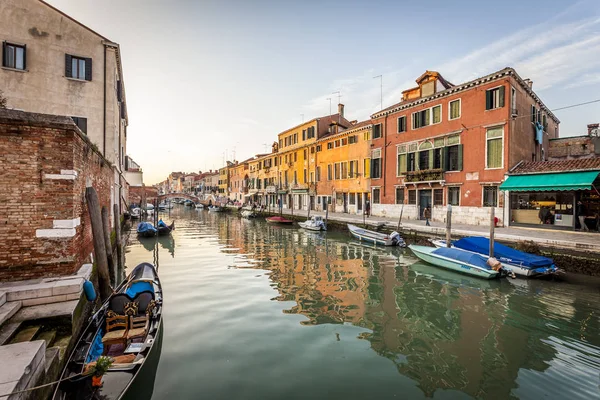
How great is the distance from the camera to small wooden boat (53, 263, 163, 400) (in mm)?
3656

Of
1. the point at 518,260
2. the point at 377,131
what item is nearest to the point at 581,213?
the point at 518,260

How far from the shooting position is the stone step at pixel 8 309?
4211 mm

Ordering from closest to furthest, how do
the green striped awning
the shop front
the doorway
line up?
1. the green striped awning
2. the shop front
3. the doorway

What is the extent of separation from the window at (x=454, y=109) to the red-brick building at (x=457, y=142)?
7cm

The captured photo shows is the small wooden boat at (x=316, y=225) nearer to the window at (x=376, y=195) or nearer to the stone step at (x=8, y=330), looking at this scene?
the window at (x=376, y=195)

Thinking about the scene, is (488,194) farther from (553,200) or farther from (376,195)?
(376,195)

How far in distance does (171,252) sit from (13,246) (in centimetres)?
1051

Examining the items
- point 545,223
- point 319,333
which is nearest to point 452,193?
point 545,223

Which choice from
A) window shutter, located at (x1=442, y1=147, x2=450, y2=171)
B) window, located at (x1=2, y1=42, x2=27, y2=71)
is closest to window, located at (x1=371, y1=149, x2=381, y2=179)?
window shutter, located at (x1=442, y1=147, x2=450, y2=171)

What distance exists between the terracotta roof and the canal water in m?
7.71

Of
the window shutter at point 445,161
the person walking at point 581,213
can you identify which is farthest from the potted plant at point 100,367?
the window shutter at point 445,161

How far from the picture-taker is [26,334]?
420 cm

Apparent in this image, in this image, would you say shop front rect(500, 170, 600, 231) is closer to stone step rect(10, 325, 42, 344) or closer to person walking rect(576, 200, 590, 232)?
person walking rect(576, 200, 590, 232)

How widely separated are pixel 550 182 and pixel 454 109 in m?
7.37
